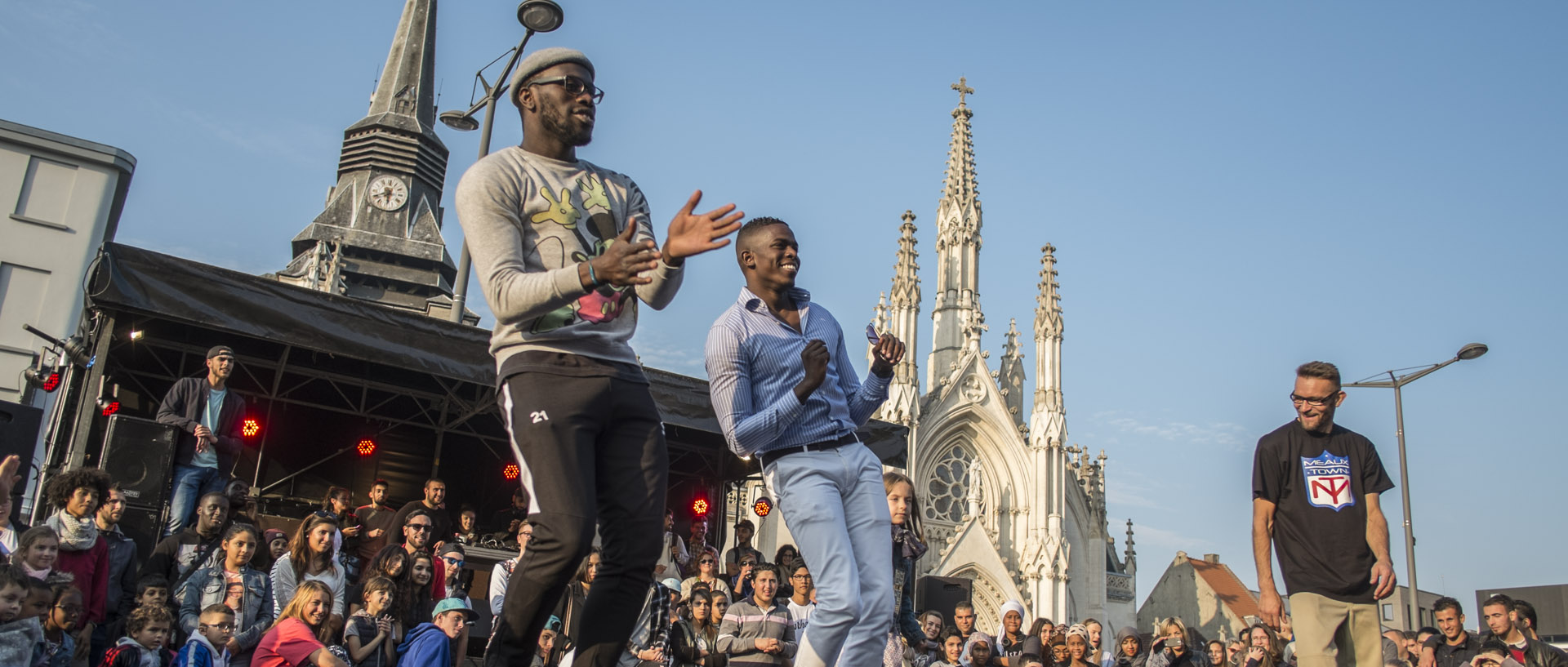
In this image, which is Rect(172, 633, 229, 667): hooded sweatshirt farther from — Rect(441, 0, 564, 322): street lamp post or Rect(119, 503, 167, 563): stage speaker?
Rect(441, 0, 564, 322): street lamp post

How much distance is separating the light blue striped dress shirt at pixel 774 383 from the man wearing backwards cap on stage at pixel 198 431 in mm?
5981

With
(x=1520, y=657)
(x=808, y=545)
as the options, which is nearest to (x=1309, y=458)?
(x=808, y=545)

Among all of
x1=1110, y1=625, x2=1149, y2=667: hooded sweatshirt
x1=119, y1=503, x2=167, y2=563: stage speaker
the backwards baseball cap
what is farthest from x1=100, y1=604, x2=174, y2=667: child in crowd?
x1=1110, y1=625, x2=1149, y2=667: hooded sweatshirt

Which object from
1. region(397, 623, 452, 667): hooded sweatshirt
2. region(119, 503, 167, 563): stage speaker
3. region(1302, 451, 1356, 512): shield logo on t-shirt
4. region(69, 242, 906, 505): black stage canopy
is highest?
region(69, 242, 906, 505): black stage canopy

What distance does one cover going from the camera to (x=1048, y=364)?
39.1 m

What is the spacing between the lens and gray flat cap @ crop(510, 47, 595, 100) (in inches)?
136

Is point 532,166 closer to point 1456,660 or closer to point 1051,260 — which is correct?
point 1456,660

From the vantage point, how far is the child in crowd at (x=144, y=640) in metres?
6.11

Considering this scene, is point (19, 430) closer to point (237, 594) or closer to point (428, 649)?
point (237, 594)

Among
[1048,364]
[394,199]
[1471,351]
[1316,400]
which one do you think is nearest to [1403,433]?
[1471,351]

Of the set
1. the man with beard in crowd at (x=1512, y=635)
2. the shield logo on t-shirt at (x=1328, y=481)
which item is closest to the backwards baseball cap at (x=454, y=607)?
the shield logo on t-shirt at (x=1328, y=481)

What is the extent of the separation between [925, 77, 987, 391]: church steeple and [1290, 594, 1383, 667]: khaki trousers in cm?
3356

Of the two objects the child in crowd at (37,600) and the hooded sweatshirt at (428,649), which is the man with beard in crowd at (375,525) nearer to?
the hooded sweatshirt at (428,649)

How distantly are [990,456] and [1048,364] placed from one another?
4085 millimetres
